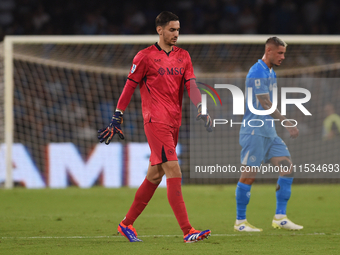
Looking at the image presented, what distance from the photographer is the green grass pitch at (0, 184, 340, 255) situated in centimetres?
416

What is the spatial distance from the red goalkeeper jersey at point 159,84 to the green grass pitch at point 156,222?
1.09 m

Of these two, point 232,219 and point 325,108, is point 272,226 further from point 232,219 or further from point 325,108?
point 325,108

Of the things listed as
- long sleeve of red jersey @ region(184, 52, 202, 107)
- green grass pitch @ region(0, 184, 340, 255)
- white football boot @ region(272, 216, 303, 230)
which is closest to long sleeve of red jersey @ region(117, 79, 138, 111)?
long sleeve of red jersey @ region(184, 52, 202, 107)

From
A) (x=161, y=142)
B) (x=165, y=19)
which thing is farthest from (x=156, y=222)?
(x=165, y=19)

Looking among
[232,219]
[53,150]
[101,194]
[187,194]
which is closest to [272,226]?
[232,219]

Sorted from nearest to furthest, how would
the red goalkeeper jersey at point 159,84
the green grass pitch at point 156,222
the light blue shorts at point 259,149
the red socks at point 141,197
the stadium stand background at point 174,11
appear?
the green grass pitch at point 156,222 → the red goalkeeper jersey at point 159,84 → the red socks at point 141,197 → the light blue shorts at point 259,149 → the stadium stand background at point 174,11

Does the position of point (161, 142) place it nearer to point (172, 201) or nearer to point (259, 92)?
point (172, 201)

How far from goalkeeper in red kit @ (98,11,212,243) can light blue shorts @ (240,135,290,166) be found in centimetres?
104

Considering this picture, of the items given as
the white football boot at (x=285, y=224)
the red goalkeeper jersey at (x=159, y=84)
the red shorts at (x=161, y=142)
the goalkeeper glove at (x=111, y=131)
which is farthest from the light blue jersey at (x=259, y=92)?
the goalkeeper glove at (x=111, y=131)

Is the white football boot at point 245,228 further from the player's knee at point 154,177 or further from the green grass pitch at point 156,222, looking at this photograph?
the player's knee at point 154,177

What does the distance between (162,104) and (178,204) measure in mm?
848

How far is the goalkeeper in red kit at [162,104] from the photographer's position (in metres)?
4.40

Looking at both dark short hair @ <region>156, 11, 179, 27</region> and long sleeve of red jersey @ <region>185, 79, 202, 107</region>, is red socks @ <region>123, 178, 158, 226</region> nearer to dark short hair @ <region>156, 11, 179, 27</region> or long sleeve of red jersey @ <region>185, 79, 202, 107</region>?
long sleeve of red jersey @ <region>185, 79, 202, 107</region>

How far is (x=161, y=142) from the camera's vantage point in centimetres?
441
